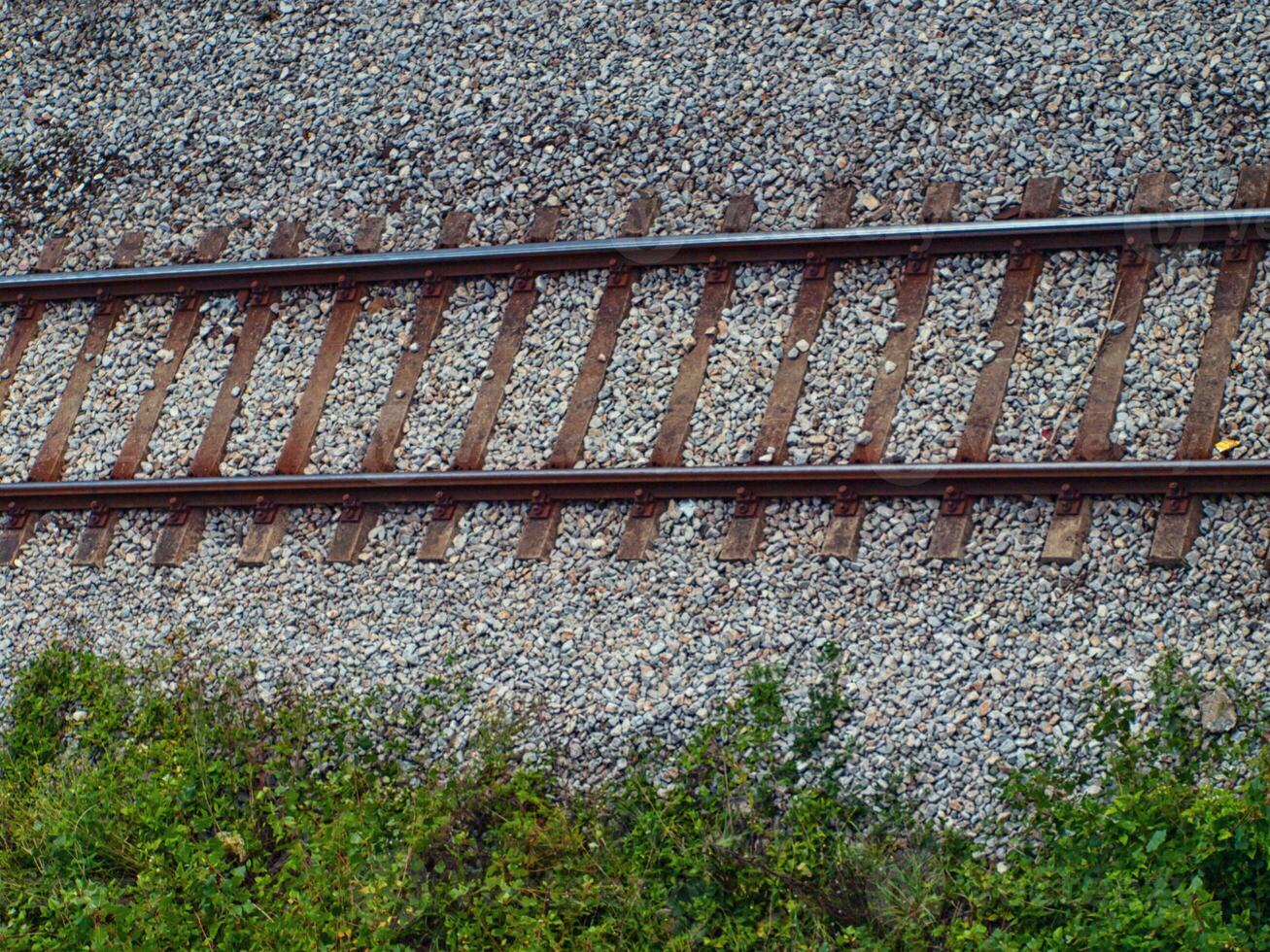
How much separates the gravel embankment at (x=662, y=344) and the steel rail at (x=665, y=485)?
0.11 metres

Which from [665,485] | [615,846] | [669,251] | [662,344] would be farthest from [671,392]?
[615,846]

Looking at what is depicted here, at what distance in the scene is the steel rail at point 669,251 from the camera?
7477 millimetres

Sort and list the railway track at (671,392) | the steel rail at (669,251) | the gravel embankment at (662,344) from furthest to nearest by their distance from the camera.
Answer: the steel rail at (669,251), the railway track at (671,392), the gravel embankment at (662,344)

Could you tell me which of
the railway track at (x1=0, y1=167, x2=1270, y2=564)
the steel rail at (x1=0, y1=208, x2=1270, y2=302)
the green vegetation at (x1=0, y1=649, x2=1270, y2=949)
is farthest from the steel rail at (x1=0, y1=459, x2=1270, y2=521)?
the steel rail at (x1=0, y1=208, x2=1270, y2=302)

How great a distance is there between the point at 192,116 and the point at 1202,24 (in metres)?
6.26

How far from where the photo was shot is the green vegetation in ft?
18.5

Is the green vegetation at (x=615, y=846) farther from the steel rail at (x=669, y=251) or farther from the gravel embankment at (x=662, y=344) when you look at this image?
the steel rail at (x=669, y=251)

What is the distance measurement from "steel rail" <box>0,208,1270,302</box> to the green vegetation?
7.90 ft

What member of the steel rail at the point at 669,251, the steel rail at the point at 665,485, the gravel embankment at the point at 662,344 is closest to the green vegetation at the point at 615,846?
the gravel embankment at the point at 662,344

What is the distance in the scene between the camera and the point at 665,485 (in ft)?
24.5

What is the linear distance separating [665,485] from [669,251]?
1.49 meters

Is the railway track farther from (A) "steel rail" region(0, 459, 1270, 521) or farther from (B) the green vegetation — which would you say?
(B) the green vegetation

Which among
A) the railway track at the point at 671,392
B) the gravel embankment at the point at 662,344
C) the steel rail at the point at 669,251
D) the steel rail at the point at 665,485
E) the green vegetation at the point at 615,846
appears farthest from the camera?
the steel rail at the point at 669,251

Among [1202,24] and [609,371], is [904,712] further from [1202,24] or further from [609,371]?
[1202,24]
